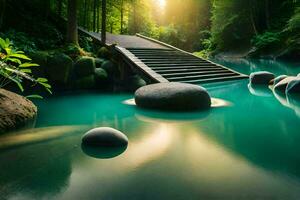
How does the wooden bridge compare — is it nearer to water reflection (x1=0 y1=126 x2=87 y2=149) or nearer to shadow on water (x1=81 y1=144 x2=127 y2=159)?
water reflection (x1=0 y1=126 x2=87 y2=149)

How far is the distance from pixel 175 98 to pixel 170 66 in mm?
6066

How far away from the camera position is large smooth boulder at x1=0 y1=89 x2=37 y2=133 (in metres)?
6.17

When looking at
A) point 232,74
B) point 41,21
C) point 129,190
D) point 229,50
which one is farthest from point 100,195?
point 229,50

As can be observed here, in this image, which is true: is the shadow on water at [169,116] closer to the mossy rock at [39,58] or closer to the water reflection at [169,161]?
the water reflection at [169,161]

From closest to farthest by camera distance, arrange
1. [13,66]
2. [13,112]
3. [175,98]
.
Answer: [13,112], [13,66], [175,98]

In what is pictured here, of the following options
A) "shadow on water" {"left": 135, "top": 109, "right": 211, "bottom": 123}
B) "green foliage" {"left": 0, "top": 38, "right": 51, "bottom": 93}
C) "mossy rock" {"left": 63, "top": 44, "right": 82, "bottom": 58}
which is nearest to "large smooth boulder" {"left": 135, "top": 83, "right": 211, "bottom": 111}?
"shadow on water" {"left": 135, "top": 109, "right": 211, "bottom": 123}

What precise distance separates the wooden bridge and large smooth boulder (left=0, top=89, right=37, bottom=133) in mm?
4994

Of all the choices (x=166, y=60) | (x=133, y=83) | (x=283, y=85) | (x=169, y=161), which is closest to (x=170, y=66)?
(x=166, y=60)

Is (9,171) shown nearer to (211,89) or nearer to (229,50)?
(211,89)

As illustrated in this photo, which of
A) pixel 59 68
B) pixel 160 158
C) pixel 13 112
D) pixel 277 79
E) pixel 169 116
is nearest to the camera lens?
pixel 160 158

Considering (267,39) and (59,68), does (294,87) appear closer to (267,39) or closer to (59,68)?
(59,68)

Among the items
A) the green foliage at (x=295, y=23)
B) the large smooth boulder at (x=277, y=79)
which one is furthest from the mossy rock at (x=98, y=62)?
the green foliage at (x=295, y=23)

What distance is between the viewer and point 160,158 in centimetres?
478

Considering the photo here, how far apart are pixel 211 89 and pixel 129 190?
28.5 feet
